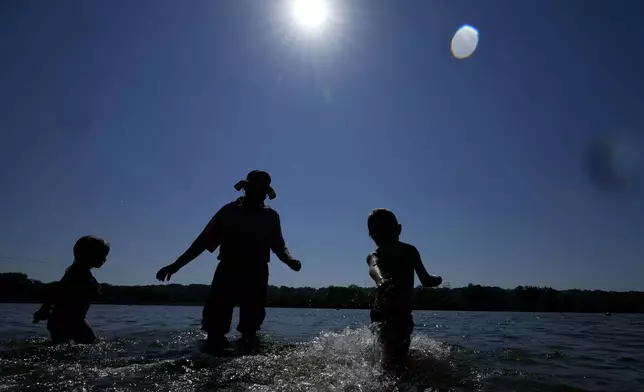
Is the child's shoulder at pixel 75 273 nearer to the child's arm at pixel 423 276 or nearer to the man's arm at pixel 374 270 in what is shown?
the man's arm at pixel 374 270

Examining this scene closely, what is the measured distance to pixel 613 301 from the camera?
9506 cm

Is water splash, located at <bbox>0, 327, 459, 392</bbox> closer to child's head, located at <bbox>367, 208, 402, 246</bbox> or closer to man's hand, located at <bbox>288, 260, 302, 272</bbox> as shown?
man's hand, located at <bbox>288, 260, 302, 272</bbox>

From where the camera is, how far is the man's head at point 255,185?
6.62 meters

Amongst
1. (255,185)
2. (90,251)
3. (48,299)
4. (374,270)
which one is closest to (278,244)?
(255,185)

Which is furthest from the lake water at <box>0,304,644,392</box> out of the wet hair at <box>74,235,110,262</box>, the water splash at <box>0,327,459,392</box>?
the wet hair at <box>74,235,110,262</box>

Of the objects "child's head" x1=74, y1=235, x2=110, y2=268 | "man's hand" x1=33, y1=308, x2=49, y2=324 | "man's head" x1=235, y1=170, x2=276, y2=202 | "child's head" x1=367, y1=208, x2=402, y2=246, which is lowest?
"man's hand" x1=33, y1=308, x2=49, y2=324

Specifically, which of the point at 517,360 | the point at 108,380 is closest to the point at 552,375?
the point at 517,360

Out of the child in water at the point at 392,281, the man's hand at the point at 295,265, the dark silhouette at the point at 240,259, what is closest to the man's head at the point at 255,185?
the dark silhouette at the point at 240,259

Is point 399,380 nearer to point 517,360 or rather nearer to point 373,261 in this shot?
point 373,261

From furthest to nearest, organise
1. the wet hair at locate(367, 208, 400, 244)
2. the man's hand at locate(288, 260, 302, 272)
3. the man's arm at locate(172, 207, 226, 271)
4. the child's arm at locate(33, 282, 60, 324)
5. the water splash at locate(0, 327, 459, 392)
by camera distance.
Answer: the man's hand at locate(288, 260, 302, 272) → the man's arm at locate(172, 207, 226, 271) → the child's arm at locate(33, 282, 60, 324) → the wet hair at locate(367, 208, 400, 244) → the water splash at locate(0, 327, 459, 392)

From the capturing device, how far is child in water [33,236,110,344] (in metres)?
6.20

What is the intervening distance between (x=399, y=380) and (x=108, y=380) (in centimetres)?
296

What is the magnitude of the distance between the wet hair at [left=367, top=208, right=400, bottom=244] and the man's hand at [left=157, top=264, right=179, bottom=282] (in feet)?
10.7

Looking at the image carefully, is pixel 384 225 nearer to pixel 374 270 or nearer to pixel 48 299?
pixel 374 270
